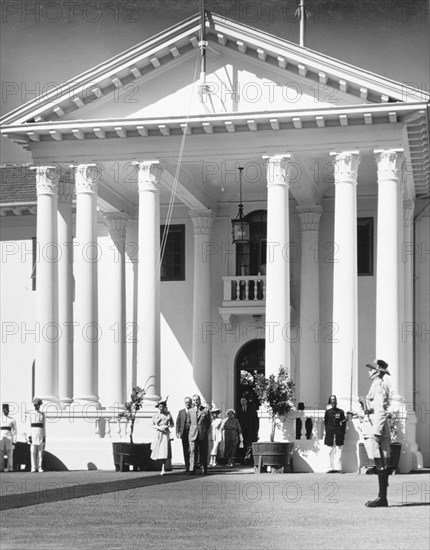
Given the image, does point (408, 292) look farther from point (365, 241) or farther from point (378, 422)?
point (378, 422)

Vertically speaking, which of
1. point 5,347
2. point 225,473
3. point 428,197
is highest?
point 428,197

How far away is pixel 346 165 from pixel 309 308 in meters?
7.13

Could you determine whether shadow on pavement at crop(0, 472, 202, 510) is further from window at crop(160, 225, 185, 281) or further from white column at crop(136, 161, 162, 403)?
window at crop(160, 225, 185, 281)

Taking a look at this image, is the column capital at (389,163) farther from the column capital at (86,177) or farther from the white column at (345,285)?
the column capital at (86,177)

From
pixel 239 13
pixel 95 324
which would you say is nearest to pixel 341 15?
pixel 239 13

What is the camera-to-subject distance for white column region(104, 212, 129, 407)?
118 ft

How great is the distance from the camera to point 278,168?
3064 cm

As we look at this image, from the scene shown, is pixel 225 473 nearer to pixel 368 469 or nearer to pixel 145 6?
pixel 368 469

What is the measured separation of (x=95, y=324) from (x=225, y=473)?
6.15m

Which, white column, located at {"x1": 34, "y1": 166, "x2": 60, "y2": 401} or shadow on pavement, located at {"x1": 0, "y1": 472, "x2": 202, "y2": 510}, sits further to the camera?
white column, located at {"x1": 34, "y1": 166, "x2": 60, "y2": 401}

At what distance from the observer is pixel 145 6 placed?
35469 millimetres

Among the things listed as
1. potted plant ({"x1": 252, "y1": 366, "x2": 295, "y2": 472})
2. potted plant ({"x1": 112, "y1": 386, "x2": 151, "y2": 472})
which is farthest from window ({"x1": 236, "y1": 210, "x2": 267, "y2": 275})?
potted plant ({"x1": 112, "y1": 386, "x2": 151, "y2": 472})

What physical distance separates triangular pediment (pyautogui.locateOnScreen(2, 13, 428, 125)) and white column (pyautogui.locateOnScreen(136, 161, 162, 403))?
6.32 feet

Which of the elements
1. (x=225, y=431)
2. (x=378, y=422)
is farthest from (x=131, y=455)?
(x=378, y=422)
